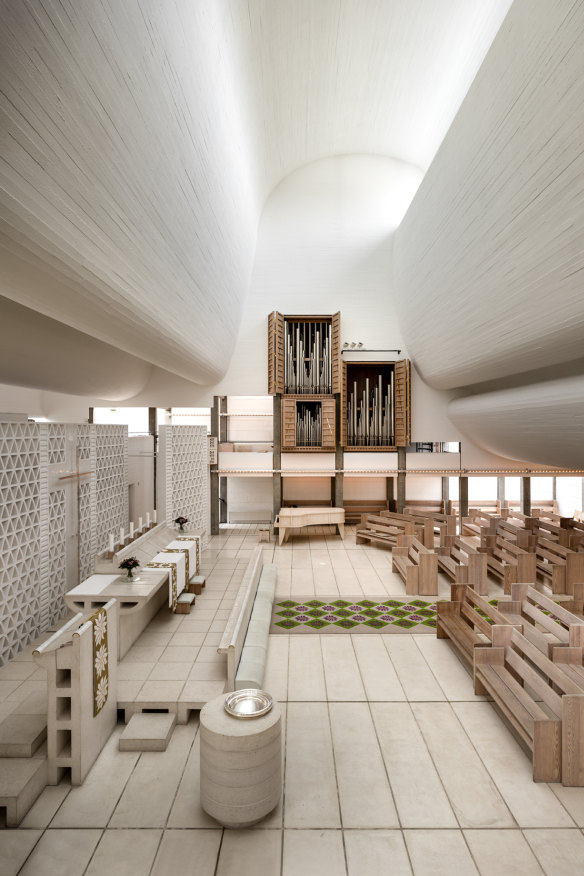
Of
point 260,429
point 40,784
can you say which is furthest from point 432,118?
point 40,784

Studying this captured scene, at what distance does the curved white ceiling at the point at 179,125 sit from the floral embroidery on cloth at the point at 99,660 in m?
2.74

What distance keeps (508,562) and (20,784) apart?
7249 millimetres

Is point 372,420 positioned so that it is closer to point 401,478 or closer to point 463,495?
point 401,478

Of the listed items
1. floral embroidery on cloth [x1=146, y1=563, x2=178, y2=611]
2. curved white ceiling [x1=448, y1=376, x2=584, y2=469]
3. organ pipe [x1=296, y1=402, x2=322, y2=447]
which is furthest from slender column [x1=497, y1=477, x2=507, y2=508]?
floral embroidery on cloth [x1=146, y1=563, x2=178, y2=611]

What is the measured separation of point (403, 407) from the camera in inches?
469

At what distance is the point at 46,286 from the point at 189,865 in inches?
Result: 174

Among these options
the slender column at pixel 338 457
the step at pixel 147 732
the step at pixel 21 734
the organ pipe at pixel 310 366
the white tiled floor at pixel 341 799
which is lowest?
the white tiled floor at pixel 341 799

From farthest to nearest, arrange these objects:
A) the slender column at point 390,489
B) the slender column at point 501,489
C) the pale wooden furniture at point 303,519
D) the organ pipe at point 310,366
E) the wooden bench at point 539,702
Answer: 1. the slender column at point 501,489
2. the slender column at point 390,489
3. the organ pipe at point 310,366
4. the pale wooden furniture at point 303,519
5. the wooden bench at point 539,702

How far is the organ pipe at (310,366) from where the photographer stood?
1199 cm

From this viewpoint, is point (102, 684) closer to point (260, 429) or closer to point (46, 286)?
point (46, 286)

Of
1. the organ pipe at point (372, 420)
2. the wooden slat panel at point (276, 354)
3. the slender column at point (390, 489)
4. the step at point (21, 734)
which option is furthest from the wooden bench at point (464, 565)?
the wooden slat panel at point (276, 354)

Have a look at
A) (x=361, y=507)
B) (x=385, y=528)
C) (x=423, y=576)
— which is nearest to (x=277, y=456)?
(x=361, y=507)

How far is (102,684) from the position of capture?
388 cm

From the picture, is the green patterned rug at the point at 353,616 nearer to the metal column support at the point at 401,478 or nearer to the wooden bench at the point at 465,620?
the wooden bench at the point at 465,620
